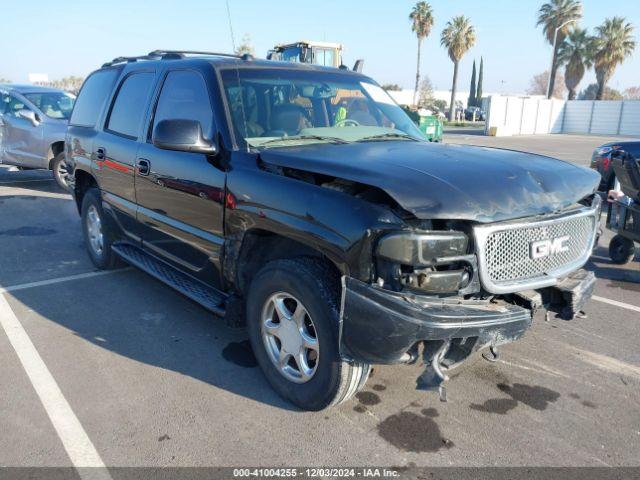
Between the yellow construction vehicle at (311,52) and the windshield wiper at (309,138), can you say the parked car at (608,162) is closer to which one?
the windshield wiper at (309,138)

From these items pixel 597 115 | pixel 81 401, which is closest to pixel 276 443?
pixel 81 401

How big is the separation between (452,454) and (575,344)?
73.4 inches

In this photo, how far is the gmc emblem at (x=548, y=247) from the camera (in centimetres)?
288

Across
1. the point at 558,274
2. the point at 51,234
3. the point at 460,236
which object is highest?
the point at 460,236

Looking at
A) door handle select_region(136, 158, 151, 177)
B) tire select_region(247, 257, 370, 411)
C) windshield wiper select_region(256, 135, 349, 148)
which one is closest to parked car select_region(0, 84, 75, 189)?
door handle select_region(136, 158, 151, 177)

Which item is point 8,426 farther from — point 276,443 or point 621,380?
point 621,380

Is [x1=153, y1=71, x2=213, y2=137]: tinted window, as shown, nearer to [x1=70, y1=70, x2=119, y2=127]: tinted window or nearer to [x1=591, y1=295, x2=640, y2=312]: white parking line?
[x1=70, y1=70, x2=119, y2=127]: tinted window

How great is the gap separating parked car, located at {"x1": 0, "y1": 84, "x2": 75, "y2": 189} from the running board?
20.6 feet

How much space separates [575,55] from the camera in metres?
47.6

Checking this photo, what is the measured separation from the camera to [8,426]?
305 cm

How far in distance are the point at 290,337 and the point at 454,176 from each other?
1316 millimetres

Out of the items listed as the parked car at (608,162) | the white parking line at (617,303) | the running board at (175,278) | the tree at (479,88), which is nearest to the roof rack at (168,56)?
the running board at (175,278)

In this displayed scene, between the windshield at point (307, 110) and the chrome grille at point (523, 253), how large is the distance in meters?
1.37

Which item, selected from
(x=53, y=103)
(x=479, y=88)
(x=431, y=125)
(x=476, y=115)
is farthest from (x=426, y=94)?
(x=53, y=103)
